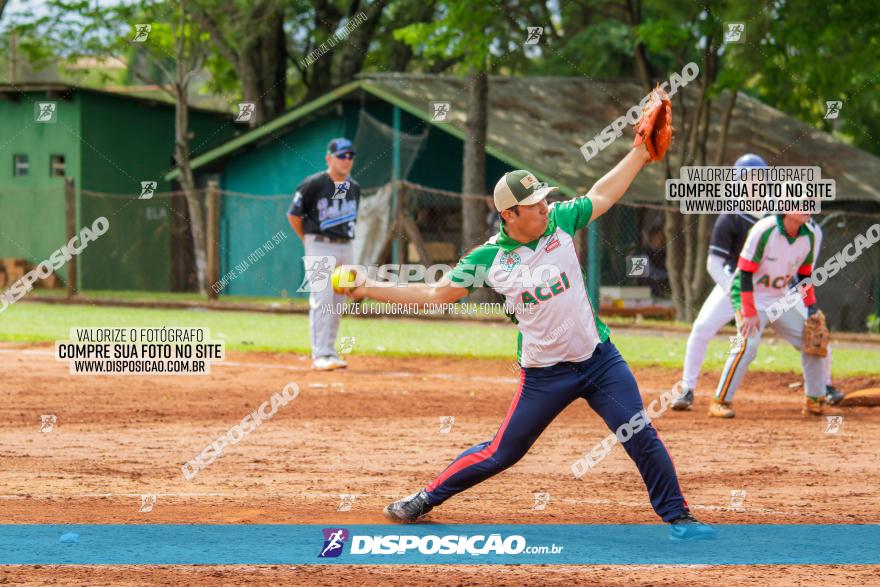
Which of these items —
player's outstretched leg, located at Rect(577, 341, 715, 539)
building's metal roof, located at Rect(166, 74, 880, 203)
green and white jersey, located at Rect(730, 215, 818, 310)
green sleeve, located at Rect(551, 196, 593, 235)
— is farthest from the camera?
building's metal roof, located at Rect(166, 74, 880, 203)

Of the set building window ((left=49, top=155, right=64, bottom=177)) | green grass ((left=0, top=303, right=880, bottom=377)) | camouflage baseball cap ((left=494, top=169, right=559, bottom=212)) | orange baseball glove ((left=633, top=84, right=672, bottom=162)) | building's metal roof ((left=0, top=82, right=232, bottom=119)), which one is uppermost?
building's metal roof ((left=0, top=82, right=232, bottom=119))

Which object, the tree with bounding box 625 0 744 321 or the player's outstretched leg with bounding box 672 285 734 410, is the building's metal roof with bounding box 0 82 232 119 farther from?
the player's outstretched leg with bounding box 672 285 734 410

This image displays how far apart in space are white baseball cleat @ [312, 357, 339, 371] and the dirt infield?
136 mm

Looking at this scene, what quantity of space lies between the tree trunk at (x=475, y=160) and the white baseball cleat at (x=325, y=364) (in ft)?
31.5

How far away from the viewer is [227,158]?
3375 centimetres

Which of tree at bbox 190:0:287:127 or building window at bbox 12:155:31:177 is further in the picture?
building window at bbox 12:155:31:177

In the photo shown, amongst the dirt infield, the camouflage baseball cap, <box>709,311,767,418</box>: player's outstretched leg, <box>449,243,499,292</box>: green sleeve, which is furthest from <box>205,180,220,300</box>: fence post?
the camouflage baseball cap

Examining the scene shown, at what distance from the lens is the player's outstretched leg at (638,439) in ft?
21.1

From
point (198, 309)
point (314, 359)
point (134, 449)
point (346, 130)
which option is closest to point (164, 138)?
point (346, 130)

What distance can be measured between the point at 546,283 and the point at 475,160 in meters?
18.7

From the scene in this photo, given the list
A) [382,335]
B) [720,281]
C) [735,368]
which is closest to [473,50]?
[382,335]

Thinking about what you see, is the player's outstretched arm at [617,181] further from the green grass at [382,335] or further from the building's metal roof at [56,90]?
the building's metal roof at [56,90]

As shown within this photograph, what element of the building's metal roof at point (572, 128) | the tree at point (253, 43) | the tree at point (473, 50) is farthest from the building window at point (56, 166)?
the tree at point (473, 50)

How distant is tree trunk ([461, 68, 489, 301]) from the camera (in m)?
24.0
